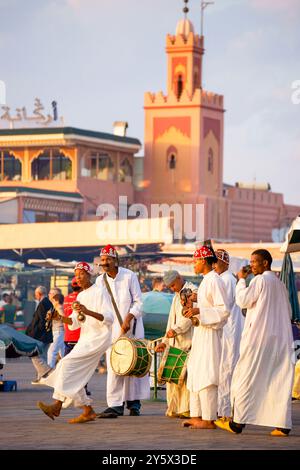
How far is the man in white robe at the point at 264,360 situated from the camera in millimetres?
11383

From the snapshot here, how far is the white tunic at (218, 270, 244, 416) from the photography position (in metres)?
12.6

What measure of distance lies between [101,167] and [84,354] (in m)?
61.4

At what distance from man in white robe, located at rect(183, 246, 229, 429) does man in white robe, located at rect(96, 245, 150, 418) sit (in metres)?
1.25

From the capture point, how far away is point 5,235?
184ft

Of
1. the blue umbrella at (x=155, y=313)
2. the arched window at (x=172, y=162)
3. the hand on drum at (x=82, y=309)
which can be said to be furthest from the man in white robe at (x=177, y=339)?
the arched window at (x=172, y=162)

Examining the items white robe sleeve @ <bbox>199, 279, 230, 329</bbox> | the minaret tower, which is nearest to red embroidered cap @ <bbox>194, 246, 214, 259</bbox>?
white robe sleeve @ <bbox>199, 279, 230, 329</bbox>

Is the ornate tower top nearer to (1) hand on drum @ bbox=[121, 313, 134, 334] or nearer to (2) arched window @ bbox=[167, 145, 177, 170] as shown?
(2) arched window @ bbox=[167, 145, 177, 170]

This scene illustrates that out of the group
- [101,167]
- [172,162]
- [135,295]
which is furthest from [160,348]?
[172,162]

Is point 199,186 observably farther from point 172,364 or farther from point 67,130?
point 172,364

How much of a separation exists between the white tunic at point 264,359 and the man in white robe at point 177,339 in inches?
75.8

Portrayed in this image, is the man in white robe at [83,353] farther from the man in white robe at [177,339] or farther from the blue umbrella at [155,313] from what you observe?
the blue umbrella at [155,313]

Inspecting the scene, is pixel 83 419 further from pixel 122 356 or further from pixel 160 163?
pixel 160 163
